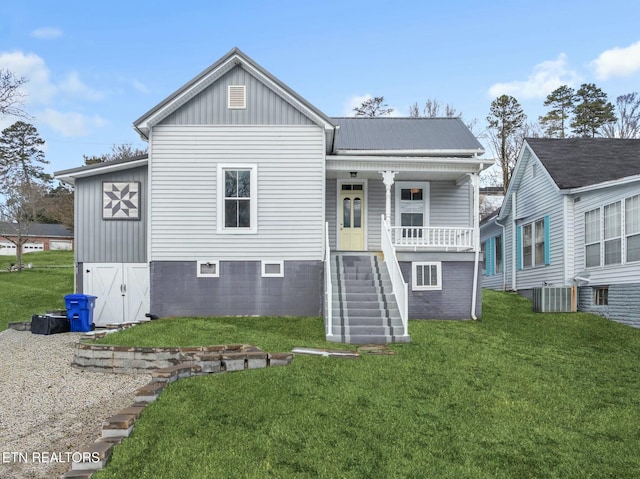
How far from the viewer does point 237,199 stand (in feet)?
41.2

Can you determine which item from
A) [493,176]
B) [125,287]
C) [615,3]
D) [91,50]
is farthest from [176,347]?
[493,176]

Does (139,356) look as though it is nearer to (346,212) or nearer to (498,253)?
(346,212)

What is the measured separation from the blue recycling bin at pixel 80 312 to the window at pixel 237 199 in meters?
3.65

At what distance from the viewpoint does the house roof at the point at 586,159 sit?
1482cm

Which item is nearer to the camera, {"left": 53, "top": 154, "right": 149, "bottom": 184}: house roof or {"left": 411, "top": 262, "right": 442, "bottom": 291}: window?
{"left": 411, "top": 262, "right": 442, "bottom": 291}: window

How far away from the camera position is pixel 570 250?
14.8 metres

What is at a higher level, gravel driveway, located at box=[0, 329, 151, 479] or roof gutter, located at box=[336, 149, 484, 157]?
roof gutter, located at box=[336, 149, 484, 157]

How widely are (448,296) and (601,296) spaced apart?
467cm

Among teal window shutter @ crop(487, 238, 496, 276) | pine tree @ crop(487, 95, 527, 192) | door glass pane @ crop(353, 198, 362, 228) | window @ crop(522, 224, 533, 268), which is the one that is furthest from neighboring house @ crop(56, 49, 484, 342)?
pine tree @ crop(487, 95, 527, 192)

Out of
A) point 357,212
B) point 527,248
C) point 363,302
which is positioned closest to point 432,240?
point 357,212

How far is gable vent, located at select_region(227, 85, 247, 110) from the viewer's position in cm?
1258

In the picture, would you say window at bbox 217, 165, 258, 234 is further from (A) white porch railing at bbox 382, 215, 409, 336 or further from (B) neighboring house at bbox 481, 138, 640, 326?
(B) neighboring house at bbox 481, 138, 640, 326

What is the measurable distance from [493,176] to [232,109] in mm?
27483

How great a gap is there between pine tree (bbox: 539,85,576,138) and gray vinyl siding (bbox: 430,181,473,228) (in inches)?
883
